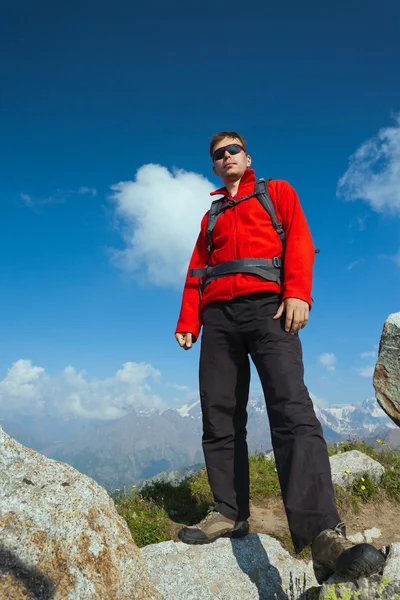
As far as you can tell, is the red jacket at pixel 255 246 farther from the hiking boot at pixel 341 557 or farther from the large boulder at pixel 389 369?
the large boulder at pixel 389 369

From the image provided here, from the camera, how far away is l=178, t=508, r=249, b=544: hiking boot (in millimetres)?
4020

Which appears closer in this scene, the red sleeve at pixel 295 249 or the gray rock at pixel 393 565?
the gray rock at pixel 393 565

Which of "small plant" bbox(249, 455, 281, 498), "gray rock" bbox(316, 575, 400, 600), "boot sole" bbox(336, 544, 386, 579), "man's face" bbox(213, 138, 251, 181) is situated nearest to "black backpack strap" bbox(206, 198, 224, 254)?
"man's face" bbox(213, 138, 251, 181)

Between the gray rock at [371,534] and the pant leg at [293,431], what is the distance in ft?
12.1

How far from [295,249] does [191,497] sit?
15.6 feet

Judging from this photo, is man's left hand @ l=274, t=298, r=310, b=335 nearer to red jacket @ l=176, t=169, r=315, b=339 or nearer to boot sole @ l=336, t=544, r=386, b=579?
red jacket @ l=176, t=169, r=315, b=339

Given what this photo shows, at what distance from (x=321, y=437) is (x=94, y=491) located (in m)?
1.92

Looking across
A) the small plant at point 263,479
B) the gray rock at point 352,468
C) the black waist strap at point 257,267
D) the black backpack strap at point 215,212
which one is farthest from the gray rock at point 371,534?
the black backpack strap at point 215,212

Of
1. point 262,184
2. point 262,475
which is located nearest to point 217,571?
point 262,184

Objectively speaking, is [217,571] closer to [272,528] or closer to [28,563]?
[28,563]

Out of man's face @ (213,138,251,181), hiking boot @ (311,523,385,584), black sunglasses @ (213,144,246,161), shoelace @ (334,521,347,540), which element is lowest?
hiking boot @ (311,523,385,584)

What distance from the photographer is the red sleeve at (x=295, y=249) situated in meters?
4.00

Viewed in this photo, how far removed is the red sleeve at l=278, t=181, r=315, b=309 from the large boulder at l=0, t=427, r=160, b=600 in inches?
98.6

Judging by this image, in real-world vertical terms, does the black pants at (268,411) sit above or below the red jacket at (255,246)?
below
